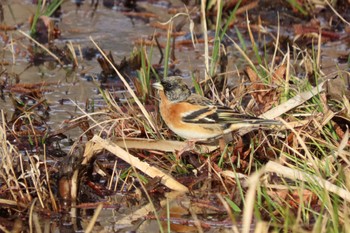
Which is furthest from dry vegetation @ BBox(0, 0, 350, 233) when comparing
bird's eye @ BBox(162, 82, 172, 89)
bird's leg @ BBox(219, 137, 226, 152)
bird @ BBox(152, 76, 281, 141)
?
bird's eye @ BBox(162, 82, 172, 89)

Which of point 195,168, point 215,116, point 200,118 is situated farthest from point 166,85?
point 195,168

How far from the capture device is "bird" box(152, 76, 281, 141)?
242 inches

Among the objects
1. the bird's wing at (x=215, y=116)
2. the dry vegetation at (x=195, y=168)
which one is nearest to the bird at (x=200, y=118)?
the bird's wing at (x=215, y=116)

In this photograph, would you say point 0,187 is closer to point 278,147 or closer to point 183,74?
point 278,147

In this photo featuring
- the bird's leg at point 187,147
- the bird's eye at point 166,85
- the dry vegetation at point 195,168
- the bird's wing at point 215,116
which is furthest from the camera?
the bird's eye at point 166,85

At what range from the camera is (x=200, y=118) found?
20.7 feet

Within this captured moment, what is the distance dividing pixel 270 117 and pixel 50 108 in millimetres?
2216

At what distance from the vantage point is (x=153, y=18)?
35.4 ft

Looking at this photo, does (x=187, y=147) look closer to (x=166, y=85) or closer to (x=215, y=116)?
(x=215, y=116)

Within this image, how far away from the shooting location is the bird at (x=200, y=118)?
6145 millimetres

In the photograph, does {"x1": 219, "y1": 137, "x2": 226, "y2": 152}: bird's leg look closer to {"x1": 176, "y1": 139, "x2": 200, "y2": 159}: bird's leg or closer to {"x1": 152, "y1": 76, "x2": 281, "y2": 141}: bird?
{"x1": 152, "y1": 76, "x2": 281, "y2": 141}: bird

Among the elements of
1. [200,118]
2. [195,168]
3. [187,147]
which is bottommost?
[195,168]

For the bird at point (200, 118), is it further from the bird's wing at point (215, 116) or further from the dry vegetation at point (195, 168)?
the dry vegetation at point (195, 168)

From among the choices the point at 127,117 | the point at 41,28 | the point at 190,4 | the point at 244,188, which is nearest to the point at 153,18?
the point at 190,4
